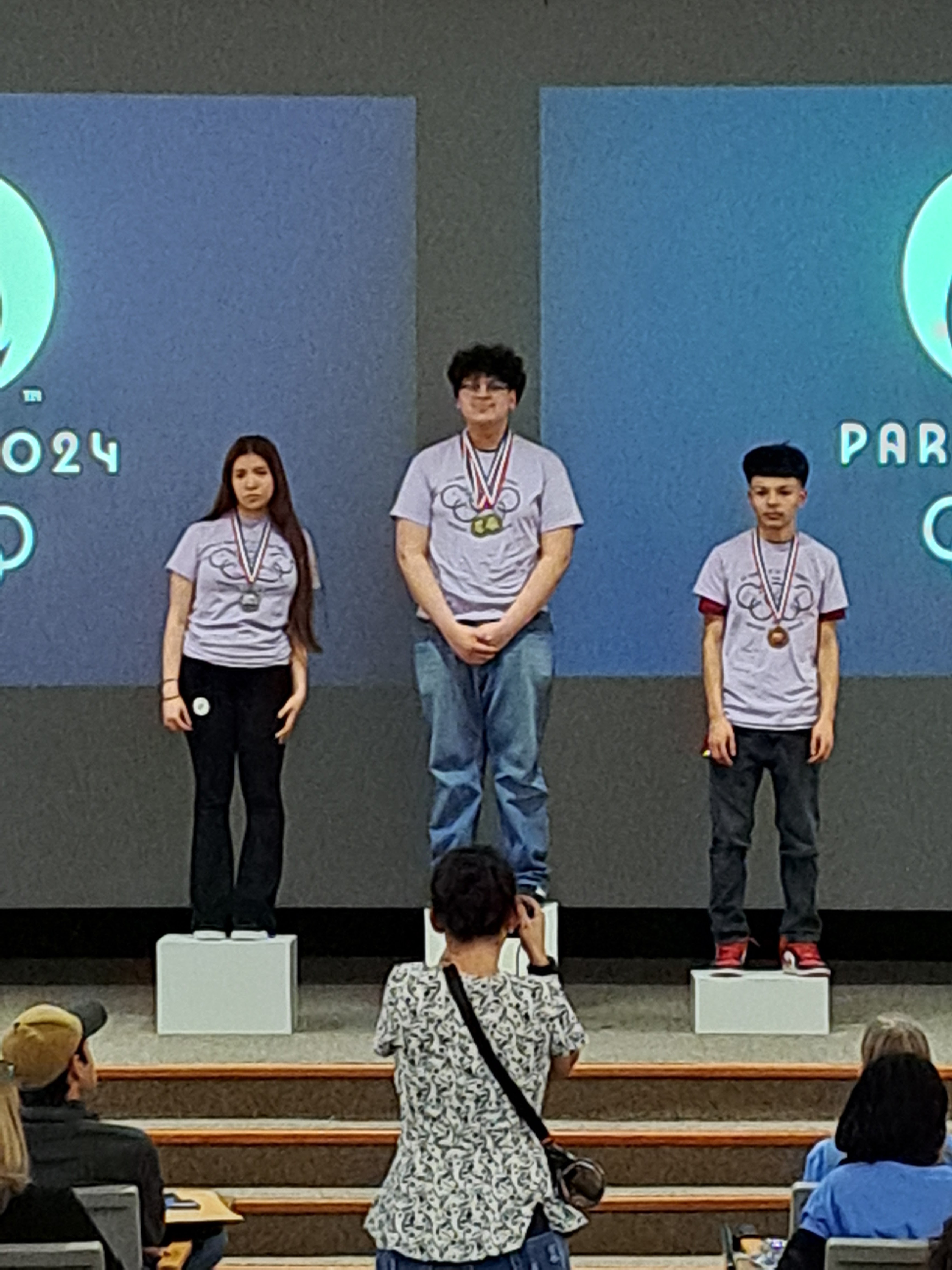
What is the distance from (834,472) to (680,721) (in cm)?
87

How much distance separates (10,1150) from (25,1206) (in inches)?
3.5

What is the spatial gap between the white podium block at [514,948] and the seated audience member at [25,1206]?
2655 millimetres

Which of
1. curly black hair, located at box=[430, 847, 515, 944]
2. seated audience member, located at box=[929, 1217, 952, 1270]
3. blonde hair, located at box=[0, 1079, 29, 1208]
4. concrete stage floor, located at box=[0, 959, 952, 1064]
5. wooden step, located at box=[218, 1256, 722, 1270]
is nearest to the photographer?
seated audience member, located at box=[929, 1217, 952, 1270]

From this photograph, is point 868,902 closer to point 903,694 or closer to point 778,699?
point 903,694

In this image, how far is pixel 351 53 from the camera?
6.53m

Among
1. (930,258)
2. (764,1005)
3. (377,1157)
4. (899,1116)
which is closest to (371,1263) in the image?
(377,1157)

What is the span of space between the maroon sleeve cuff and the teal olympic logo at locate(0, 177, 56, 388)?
217cm

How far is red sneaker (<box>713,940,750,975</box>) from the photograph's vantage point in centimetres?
574

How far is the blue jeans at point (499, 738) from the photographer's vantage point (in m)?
5.64

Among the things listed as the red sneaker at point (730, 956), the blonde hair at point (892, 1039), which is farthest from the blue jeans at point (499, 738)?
the blonde hair at point (892, 1039)

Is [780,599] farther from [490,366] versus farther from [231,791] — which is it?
[231,791]

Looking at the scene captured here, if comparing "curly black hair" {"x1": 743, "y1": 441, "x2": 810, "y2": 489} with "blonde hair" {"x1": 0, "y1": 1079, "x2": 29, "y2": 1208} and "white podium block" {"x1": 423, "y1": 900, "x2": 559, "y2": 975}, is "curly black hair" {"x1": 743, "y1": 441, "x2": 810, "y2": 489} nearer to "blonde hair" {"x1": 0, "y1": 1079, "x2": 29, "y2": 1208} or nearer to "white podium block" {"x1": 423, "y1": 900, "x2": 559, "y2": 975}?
"white podium block" {"x1": 423, "y1": 900, "x2": 559, "y2": 975}

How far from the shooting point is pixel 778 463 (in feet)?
18.5

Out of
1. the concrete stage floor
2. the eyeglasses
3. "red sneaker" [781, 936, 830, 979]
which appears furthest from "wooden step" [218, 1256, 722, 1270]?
the eyeglasses
